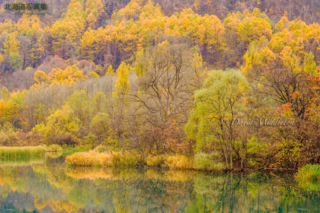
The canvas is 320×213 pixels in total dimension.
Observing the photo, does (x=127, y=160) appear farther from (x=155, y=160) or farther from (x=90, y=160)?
(x=90, y=160)

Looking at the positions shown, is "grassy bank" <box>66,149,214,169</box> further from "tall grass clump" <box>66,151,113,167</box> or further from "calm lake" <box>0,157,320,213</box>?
"calm lake" <box>0,157,320,213</box>

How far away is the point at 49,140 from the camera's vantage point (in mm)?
46594

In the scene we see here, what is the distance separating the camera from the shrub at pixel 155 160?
26.5m

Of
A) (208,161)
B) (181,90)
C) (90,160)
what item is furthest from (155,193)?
(181,90)

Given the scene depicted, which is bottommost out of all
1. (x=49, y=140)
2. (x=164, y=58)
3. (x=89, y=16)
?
(x=49, y=140)

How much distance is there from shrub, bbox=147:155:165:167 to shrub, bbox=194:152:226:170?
11.7 feet

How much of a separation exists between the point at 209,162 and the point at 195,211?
10550mm

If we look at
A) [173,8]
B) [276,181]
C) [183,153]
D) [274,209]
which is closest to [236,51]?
[173,8]

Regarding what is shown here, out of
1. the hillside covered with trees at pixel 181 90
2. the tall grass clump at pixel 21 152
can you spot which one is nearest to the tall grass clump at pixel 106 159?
the hillside covered with trees at pixel 181 90

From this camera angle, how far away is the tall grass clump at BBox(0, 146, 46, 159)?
36.3m

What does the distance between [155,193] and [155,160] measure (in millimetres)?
9892

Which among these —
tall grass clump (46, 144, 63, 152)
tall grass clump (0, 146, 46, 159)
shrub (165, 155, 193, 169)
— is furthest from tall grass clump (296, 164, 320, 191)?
tall grass clump (46, 144, 63, 152)

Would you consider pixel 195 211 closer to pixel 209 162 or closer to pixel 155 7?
pixel 209 162

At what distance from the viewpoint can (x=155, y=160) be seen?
26.5m
